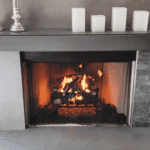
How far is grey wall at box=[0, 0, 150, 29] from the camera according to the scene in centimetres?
148

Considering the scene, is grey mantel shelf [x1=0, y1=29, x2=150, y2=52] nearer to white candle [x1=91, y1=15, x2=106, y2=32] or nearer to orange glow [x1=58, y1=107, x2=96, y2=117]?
white candle [x1=91, y1=15, x2=106, y2=32]

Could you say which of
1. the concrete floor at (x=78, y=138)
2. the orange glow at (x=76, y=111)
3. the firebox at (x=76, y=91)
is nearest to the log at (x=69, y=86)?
the firebox at (x=76, y=91)

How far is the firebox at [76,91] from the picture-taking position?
1.67 m

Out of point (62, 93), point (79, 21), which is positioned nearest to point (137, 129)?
point (62, 93)

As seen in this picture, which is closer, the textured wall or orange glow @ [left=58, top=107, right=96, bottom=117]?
the textured wall

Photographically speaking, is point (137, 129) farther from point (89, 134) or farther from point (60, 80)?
point (60, 80)

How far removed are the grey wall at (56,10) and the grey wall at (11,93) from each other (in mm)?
309

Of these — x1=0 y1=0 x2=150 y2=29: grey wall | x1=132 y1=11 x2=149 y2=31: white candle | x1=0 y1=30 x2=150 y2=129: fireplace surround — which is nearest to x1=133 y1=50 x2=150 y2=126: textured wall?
x1=0 y1=30 x2=150 y2=129: fireplace surround

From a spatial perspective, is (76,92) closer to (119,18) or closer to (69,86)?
(69,86)

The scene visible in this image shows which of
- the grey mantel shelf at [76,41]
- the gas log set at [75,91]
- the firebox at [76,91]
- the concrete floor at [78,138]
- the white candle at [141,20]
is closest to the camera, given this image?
the grey mantel shelf at [76,41]

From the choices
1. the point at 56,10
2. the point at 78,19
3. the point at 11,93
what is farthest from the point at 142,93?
the point at 11,93

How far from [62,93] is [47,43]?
700 mm

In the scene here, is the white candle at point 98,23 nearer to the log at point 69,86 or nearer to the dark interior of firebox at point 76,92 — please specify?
the dark interior of firebox at point 76,92

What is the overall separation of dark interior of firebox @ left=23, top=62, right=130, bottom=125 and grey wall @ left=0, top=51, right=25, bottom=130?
100mm
